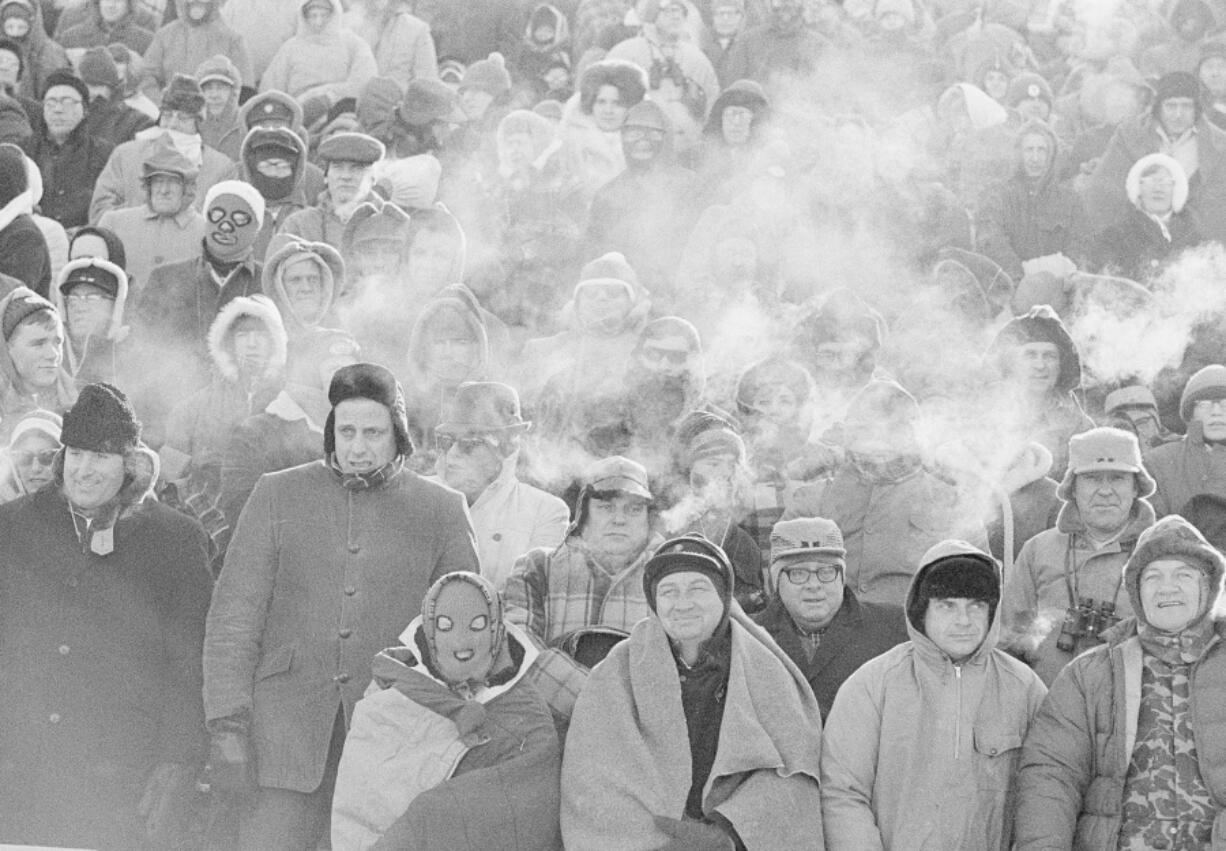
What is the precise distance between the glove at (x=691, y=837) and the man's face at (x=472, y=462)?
84.4 inches

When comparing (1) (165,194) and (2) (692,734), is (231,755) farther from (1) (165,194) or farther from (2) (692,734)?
(1) (165,194)

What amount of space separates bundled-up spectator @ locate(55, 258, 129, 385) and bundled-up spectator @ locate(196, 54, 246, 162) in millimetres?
2800

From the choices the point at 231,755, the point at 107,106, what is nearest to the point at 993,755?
the point at 231,755

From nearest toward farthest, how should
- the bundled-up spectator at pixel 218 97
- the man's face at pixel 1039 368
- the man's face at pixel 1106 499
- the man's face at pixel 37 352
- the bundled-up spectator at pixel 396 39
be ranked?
the man's face at pixel 1106 499
the man's face at pixel 37 352
the man's face at pixel 1039 368
the bundled-up spectator at pixel 218 97
the bundled-up spectator at pixel 396 39

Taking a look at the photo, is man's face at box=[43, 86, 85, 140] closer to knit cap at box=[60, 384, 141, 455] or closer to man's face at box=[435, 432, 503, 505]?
man's face at box=[435, 432, 503, 505]

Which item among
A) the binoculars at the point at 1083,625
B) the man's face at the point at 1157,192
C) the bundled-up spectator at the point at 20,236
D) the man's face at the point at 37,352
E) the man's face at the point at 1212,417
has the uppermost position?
the man's face at the point at 1157,192

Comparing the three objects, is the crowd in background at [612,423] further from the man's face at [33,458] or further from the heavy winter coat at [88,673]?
the man's face at [33,458]

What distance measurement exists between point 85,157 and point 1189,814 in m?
7.84

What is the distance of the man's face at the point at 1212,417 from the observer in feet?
26.0

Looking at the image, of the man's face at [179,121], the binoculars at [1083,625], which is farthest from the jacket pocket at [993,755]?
the man's face at [179,121]

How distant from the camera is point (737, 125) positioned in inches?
436

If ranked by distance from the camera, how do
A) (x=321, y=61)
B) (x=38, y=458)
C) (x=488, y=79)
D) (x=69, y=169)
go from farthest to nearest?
(x=321, y=61) < (x=488, y=79) < (x=69, y=169) < (x=38, y=458)

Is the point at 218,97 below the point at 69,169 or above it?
above

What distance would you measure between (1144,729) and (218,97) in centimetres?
778
